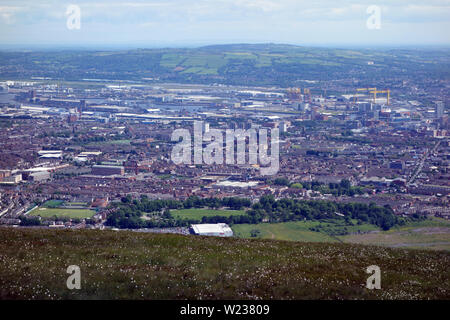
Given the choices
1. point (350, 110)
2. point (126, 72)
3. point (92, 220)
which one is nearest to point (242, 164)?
point (92, 220)

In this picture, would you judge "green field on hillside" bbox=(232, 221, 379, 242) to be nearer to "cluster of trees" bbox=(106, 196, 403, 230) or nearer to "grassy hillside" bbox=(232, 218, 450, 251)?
"grassy hillside" bbox=(232, 218, 450, 251)

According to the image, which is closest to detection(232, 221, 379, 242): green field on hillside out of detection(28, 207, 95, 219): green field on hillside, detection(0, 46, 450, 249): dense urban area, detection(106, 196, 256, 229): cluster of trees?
detection(0, 46, 450, 249): dense urban area

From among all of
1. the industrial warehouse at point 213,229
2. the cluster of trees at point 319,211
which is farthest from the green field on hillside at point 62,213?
the cluster of trees at point 319,211

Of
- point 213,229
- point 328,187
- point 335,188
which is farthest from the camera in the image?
point 328,187

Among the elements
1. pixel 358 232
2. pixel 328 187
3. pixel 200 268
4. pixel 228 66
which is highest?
pixel 228 66

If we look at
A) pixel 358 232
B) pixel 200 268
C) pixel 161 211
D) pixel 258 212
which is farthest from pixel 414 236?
pixel 200 268

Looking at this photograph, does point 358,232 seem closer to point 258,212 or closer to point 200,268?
point 258,212

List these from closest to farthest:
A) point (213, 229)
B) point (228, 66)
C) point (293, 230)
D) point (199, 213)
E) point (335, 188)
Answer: point (213, 229) < point (293, 230) < point (199, 213) < point (335, 188) < point (228, 66)

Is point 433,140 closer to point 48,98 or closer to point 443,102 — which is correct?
point 443,102

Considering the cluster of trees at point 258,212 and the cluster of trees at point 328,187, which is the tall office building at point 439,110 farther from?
the cluster of trees at point 258,212

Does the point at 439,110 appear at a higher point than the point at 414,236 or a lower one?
higher
